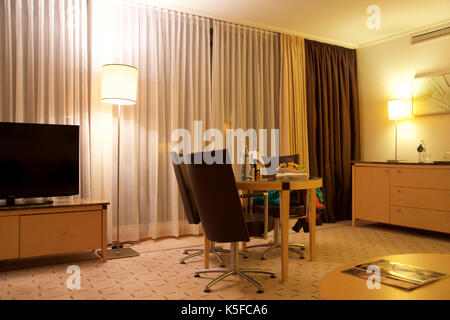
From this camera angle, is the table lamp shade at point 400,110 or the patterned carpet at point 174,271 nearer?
the patterned carpet at point 174,271

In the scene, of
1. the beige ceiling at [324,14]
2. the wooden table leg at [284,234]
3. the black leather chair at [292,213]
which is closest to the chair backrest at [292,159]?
the black leather chair at [292,213]

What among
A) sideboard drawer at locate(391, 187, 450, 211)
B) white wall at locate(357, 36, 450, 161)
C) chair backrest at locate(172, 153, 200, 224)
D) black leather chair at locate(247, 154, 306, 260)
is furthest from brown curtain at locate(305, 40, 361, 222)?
chair backrest at locate(172, 153, 200, 224)

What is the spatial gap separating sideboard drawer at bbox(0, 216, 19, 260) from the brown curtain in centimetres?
381

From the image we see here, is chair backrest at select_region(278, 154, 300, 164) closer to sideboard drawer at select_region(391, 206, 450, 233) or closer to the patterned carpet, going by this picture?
the patterned carpet

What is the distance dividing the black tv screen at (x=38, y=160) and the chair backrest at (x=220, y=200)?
1.52m

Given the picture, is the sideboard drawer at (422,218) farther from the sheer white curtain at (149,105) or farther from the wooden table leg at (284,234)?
the sheer white curtain at (149,105)

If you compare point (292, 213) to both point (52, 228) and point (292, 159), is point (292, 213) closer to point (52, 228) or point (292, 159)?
point (292, 159)

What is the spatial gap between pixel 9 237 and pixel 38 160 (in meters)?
0.72

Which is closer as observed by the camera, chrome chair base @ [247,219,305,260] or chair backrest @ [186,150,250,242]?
chair backrest @ [186,150,250,242]

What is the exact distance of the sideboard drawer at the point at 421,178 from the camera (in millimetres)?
4133

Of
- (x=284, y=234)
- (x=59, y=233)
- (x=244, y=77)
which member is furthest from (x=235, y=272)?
(x=244, y=77)

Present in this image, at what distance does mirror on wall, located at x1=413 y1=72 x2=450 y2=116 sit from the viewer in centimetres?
480

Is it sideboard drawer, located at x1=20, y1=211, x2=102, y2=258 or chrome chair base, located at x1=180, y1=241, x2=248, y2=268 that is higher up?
sideboard drawer, located at x1=20, y1=211, x2=102, y2=258

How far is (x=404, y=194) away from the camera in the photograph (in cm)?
452
